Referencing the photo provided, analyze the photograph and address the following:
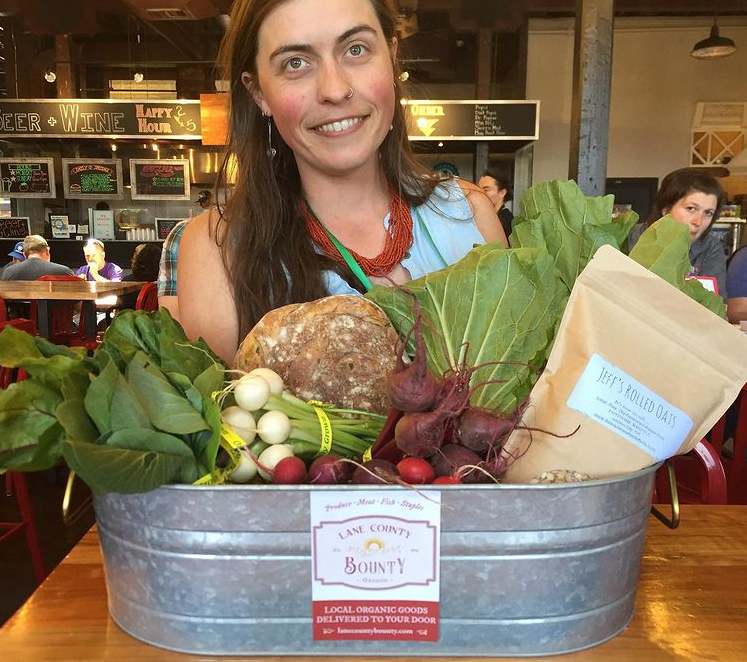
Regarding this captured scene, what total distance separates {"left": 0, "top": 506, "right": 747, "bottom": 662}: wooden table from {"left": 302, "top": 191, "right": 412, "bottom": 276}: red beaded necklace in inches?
26.0

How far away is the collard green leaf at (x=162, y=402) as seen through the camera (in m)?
0.59

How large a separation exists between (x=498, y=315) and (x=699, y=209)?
297 cm

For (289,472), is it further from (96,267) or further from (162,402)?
(96,267)

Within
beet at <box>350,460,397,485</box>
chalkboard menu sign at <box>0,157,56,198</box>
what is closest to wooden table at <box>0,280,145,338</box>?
chalkboard menu sign at <box>0,157,56,198</box>

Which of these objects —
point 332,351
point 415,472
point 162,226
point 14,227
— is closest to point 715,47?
point 162,226

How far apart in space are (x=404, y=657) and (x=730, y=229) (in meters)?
8.26

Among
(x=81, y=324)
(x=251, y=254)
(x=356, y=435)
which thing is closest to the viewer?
(x=356, y=435)

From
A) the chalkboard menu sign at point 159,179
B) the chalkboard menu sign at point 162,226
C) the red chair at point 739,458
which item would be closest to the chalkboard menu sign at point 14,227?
the chalkboard menu sign at point 159,179

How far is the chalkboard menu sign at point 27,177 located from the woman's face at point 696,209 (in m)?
7.01

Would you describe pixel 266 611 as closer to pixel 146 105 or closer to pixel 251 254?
pixel 251 254

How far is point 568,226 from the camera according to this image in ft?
3.14

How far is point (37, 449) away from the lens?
59 cm

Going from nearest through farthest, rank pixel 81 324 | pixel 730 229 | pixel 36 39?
pixel 81 324, pixel 730 229, pixel 36 39

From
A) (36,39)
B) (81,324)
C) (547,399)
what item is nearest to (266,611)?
(547,399)
